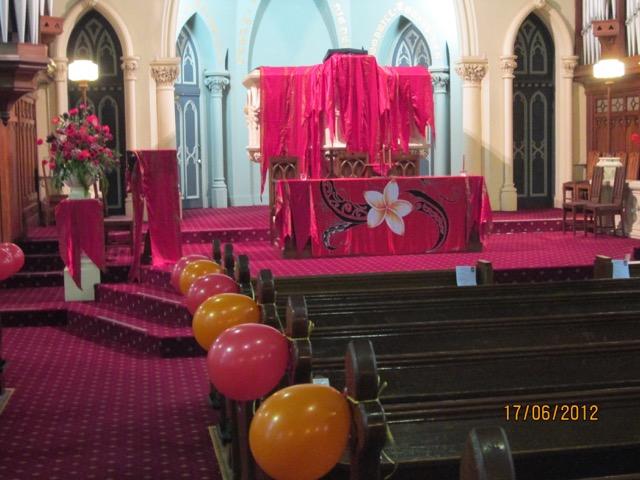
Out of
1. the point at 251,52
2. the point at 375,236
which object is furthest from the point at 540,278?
the point at 251,52

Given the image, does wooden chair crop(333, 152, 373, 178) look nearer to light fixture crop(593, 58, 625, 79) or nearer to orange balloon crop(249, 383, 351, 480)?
light fixture crop(593, 58, 625, 79)

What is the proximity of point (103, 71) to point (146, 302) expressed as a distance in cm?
523

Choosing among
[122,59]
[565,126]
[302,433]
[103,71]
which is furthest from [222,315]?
[565,126]

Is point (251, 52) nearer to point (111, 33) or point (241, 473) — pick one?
point (111, 33)

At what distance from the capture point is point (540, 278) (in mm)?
8094

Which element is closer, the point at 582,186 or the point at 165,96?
the point at 582,186

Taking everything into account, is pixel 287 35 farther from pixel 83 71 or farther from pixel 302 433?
pixel 302 433

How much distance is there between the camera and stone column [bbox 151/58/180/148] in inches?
458

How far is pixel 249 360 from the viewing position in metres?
2.91

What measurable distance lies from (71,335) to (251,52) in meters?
7.63

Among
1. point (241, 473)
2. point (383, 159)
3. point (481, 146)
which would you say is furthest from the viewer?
point (481, 146)

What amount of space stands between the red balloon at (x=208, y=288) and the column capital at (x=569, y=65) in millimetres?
9336

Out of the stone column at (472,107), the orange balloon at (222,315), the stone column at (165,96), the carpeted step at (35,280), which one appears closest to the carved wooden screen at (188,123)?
the stone column at (165,96)

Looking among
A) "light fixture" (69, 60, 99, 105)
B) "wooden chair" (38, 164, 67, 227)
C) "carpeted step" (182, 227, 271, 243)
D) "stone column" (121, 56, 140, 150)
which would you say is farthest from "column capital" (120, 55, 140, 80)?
"carpeted step" (182, 227, 271, 243)
